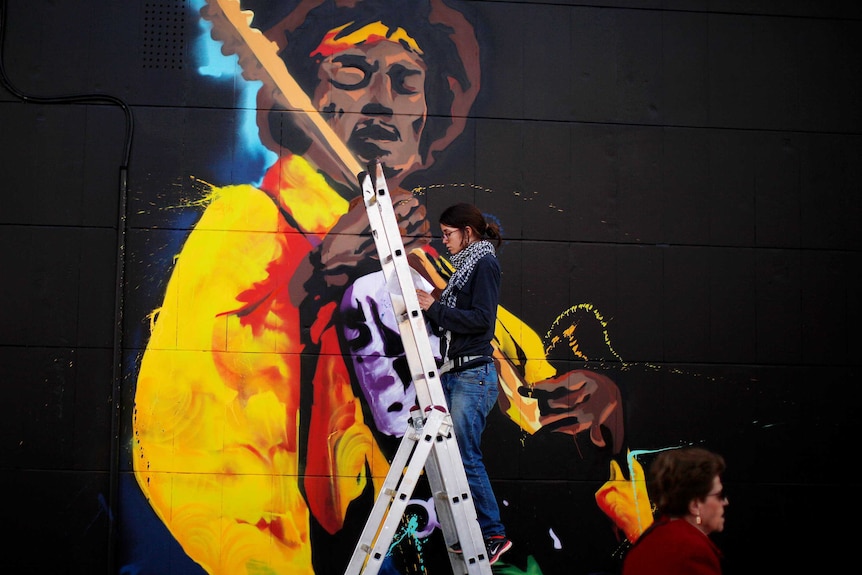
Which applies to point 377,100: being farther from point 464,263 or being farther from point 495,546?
point 495,546

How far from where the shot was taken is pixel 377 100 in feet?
14.6

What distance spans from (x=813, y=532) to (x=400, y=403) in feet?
7.17

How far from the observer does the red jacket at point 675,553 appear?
2377mm

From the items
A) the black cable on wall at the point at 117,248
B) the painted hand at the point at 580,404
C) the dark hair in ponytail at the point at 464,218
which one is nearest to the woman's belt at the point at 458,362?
the dark hair in ponytail at the point at 464,218

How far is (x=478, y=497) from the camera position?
150 inches

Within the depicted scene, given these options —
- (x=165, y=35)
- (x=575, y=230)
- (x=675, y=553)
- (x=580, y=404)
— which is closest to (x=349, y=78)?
(x=165, y=35)

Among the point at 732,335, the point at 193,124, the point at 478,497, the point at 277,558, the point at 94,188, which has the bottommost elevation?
the point at 277,558

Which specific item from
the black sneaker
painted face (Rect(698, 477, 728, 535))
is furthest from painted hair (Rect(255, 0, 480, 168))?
painted face (Rect(698, 477, 728, 535))

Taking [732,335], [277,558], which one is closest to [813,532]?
[732,335]

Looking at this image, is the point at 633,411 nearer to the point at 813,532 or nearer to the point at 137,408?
the point at 813,532

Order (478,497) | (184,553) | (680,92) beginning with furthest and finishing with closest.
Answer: (680,92) → (184,553) → (478,497)

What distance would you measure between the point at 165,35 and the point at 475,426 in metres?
2.49

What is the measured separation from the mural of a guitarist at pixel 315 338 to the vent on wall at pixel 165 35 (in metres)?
0.15

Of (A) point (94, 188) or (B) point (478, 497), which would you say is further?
→ (A) point (94, 188)
